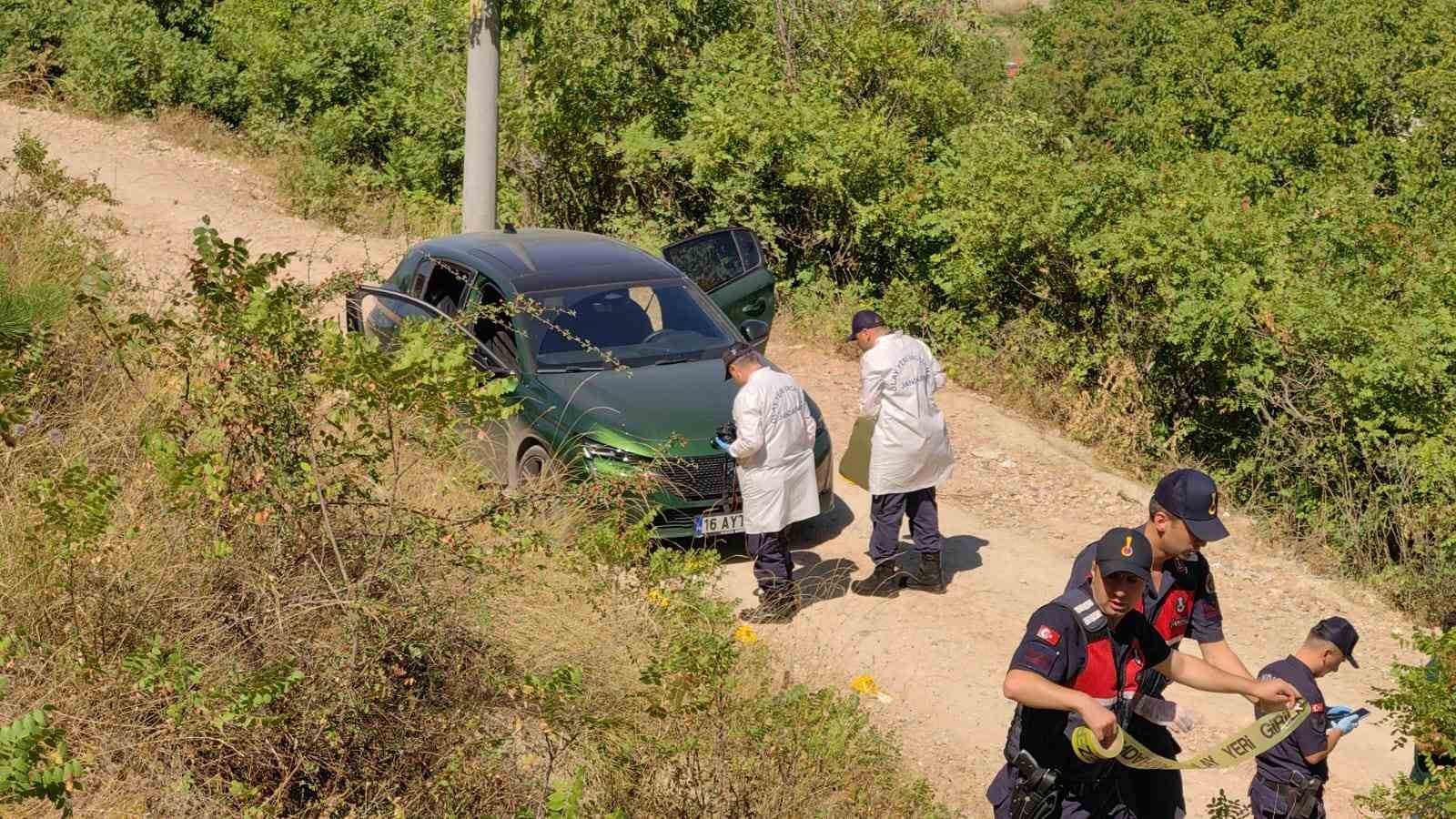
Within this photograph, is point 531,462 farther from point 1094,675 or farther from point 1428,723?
point 1428,723

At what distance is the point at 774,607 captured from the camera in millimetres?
7441

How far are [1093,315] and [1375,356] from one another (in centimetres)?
258

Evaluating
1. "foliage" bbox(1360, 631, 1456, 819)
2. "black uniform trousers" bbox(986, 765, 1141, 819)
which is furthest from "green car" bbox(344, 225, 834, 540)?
"foliage" bbox(1360, 631, 1456, 819)

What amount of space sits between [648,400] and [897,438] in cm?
145

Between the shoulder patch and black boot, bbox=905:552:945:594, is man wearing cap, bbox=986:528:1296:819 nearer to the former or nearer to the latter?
the shoulder patch

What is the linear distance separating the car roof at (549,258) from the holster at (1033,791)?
198 inches

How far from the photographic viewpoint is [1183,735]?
269 inches

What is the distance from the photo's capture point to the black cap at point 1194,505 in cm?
460

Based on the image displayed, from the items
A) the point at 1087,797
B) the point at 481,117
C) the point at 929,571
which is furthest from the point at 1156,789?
the point at 481,117

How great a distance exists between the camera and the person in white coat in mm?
7156

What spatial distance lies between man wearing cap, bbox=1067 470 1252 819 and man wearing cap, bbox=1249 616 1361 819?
0.25 m

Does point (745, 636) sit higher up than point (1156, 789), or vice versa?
point (1156, 789)

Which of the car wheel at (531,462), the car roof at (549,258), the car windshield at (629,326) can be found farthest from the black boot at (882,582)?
the car roof at (549,258)

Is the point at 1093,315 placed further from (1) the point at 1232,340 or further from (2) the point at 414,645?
(2) the point at 414,645
